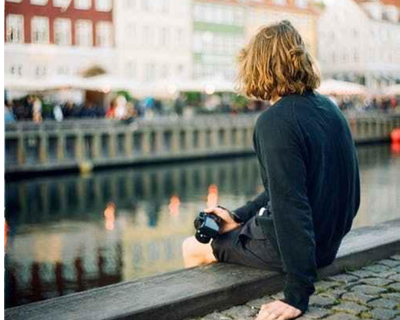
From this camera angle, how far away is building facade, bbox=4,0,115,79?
3803 centimetres

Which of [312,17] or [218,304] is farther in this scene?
[312,17]

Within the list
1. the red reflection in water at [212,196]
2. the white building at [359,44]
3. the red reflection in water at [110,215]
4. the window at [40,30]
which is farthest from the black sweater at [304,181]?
the white building at [359,44]

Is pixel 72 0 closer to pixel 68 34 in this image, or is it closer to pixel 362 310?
pixel 68 34

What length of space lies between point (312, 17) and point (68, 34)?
26.2m

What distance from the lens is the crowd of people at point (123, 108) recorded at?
26348 mm

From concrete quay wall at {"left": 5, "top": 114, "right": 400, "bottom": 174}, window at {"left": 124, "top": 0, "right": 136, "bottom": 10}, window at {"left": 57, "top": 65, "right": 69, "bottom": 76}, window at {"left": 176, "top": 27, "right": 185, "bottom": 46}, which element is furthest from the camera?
window at {"left": 176, "top": 27, "right": 185, "bottom": 46}

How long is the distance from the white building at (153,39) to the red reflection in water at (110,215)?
98.5 ft

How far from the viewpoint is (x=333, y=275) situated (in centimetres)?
425

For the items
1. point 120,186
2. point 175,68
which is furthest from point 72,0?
point 120,186

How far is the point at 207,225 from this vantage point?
3.84 meters

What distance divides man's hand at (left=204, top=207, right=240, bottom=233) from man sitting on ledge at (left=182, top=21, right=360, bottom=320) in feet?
0.68

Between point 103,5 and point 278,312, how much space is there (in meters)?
44.3

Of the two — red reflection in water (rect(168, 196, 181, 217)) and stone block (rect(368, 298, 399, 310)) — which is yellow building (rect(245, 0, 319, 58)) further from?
stone block (rect(368, 298, 399, 310))

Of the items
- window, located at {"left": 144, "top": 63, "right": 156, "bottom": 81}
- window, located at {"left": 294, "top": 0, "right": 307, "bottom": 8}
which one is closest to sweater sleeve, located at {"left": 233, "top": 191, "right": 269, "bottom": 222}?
window, located at {"left": 144, "top": 63, "right": 156, "bottom": 81}
